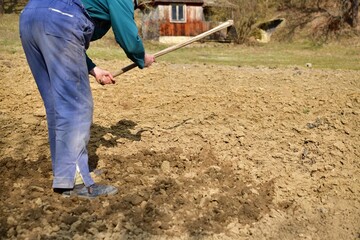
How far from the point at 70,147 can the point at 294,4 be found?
89.6 feet

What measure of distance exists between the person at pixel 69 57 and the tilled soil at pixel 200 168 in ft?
0.94

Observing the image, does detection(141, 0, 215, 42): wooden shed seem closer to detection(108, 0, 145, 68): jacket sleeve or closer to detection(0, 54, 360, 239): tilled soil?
detection(0, 54, 360, 239): tilled soil

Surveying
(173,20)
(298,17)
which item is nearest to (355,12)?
(298,17)

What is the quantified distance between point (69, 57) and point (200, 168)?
5.15ft

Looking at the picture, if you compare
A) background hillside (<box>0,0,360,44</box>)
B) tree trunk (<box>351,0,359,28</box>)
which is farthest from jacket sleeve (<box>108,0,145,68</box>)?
tree trunk (<box>351,0,359,28</box>)

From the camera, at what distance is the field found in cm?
282

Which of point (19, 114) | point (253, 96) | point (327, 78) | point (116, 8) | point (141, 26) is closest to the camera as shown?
point (116, 8)

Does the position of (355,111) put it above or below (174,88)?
above

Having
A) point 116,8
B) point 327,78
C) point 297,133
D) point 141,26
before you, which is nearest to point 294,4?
point 141,26

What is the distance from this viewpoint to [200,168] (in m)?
3.72

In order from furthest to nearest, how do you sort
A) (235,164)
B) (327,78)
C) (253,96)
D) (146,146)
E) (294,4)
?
(294,4) < (327,78) < (253,96) < (146,146) < (235,164)

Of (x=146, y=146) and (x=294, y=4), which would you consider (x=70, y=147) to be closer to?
(x=146, y=146)

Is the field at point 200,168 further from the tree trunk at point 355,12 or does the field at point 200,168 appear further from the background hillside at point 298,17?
the tree trunk at point 355,12

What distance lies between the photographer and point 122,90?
21.7 feet
